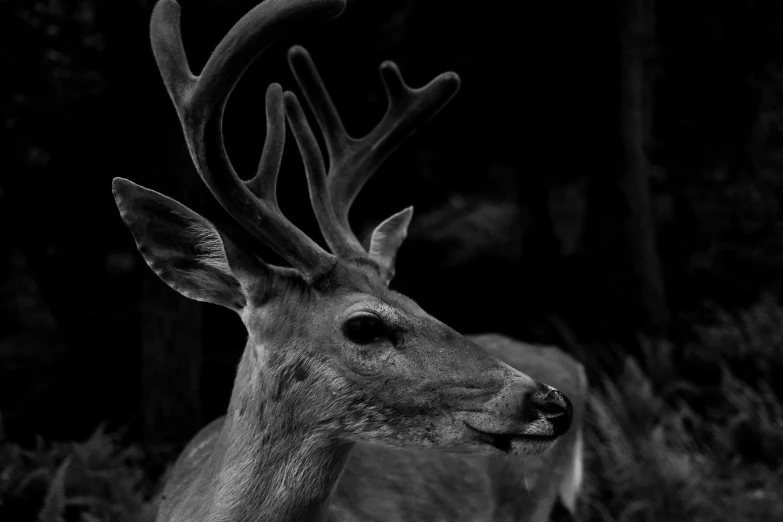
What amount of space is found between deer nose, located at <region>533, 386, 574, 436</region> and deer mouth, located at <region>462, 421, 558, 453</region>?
0.13 feet

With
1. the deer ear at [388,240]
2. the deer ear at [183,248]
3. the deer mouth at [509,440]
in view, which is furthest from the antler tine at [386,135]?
the deer mouth at [509,440]

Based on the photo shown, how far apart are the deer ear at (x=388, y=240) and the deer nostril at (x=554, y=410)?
1091mm

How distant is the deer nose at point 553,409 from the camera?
2605 mm

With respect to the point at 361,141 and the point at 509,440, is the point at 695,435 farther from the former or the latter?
the point at 509,440

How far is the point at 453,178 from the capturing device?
→ 9.71m

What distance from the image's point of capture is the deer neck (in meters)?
2.72

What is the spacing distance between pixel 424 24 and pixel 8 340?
14.3ft

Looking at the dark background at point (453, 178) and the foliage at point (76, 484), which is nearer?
the foliage at point (76, 484)

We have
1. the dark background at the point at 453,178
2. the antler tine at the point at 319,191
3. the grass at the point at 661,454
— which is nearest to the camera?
the antler tine at the point at 319,191

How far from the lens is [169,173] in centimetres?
557

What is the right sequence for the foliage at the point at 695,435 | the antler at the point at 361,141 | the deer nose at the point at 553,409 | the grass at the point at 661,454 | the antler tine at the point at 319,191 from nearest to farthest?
1. the deer nose at the point at 553,409
2. the antler tine at the point at 319,191
3. the antler at the point at 361,141
4. the grass at the point at 661,454
5. the foliage at the point at 695,435

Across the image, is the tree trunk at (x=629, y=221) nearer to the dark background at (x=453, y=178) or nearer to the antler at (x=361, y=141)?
the dark background at (x=453, y=178)

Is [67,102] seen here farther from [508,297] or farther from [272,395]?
[508,297]

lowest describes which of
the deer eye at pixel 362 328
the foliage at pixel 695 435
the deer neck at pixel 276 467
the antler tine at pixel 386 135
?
the foliage at pixel 695 435
